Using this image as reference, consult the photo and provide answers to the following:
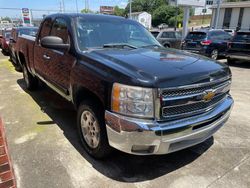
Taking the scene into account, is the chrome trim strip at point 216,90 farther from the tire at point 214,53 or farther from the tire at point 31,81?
the tire at point 214,53

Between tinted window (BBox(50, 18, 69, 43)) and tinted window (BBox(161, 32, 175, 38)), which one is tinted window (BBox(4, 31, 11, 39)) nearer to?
tinted window (BBox(161, 32, 175, 38))

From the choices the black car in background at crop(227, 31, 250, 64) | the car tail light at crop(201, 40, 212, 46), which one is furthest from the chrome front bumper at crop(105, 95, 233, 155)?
the car tail light at crop(201, 40, 212, 46)

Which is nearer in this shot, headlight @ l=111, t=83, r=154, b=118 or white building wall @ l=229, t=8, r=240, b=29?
headlight @ l=111, t=83, r=154, b=118

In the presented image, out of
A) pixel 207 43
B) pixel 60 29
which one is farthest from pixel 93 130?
pixel 207 43

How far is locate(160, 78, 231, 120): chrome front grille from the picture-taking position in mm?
2447

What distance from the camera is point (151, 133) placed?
2.39m

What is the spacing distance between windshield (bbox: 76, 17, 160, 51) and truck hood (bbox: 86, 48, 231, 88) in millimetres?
340

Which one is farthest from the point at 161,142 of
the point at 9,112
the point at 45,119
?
the point at 9,112

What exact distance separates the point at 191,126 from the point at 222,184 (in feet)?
2.69

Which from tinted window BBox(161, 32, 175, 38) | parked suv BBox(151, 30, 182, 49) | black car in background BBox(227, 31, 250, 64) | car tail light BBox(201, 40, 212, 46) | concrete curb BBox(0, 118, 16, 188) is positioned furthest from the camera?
tinted window BBox(161, 32, 175, 38)

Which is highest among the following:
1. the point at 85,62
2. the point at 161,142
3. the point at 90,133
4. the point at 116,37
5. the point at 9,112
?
the point at 116,37

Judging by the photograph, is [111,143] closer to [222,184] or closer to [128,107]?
[128,107]

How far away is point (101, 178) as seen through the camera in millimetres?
2834

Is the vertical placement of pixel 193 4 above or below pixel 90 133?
above
